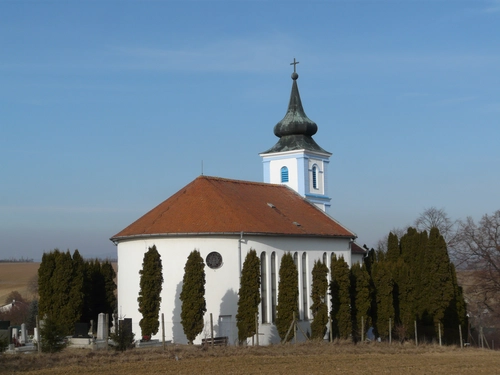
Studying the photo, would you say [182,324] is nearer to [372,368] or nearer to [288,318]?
[288,318]

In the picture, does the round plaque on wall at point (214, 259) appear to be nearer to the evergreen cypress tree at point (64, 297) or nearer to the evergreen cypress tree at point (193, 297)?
the evergreen cypress tree at point (193, 297)

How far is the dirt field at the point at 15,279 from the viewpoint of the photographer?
97100 millimetres

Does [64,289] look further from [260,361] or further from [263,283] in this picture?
[260,361]

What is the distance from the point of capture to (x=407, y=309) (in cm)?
4238

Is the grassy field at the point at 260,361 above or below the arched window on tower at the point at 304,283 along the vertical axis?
below

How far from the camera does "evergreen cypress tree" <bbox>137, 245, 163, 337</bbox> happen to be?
35.0 meters

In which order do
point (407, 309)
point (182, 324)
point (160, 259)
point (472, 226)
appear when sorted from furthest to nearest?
point (472, 226), point (407, 309), point (160, 259), point (182, 324)

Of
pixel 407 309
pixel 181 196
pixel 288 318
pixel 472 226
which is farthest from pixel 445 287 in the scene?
pixel 472 226

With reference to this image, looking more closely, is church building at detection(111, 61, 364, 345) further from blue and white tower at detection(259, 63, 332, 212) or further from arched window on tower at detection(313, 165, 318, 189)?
arched window on tower at detection(313, 165, 318, 189)

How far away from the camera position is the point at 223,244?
37.7 m

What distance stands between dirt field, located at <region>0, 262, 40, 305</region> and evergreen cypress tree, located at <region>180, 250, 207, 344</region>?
196 feet

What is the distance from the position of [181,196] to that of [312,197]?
504 inches

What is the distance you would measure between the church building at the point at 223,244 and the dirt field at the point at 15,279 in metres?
54.5

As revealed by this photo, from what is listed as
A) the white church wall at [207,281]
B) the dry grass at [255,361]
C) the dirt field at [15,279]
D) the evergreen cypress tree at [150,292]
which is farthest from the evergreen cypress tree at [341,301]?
the dirt field at [15,279]
